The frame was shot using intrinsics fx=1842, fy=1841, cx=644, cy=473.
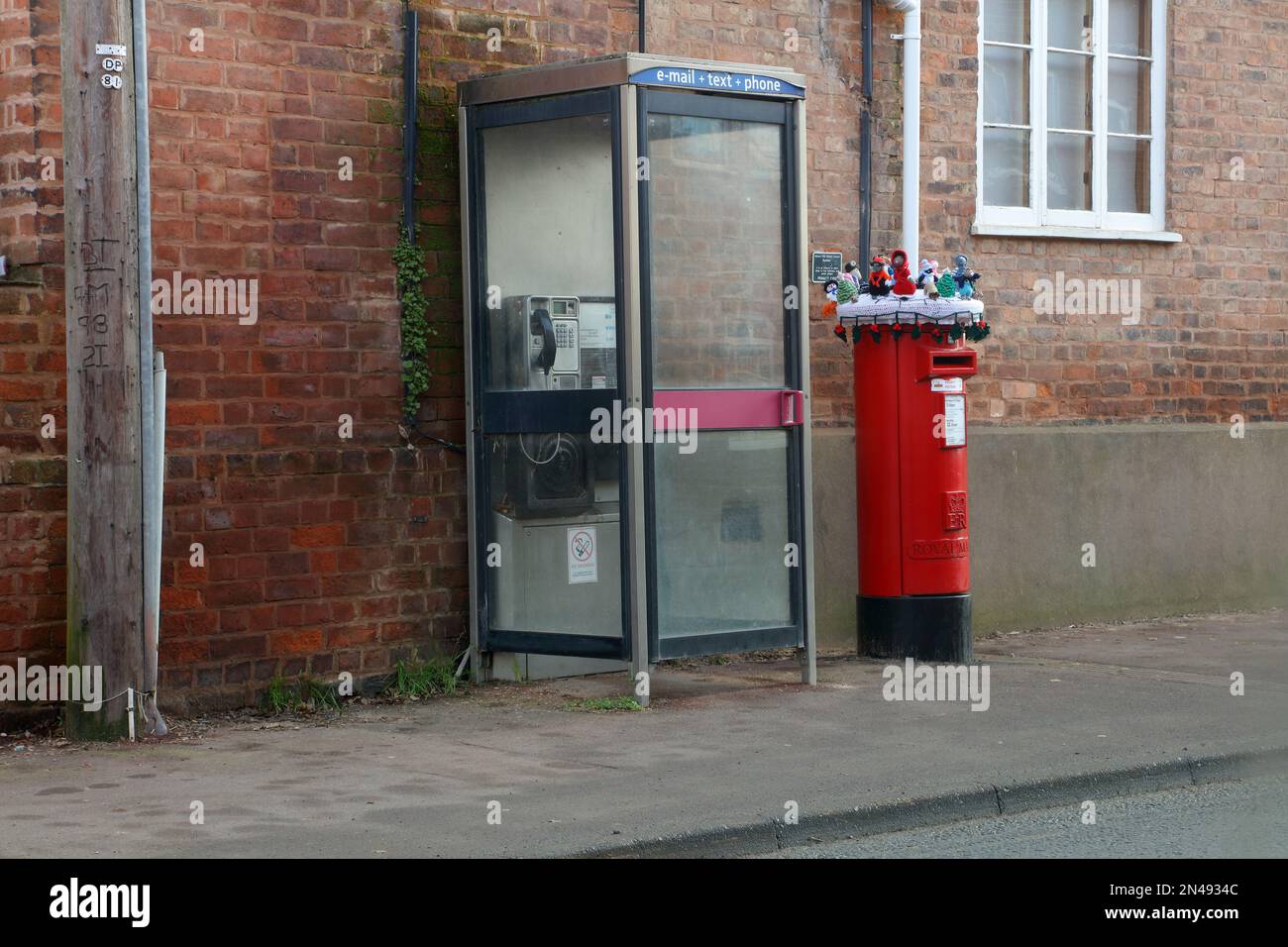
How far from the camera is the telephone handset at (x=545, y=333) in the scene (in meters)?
9.14

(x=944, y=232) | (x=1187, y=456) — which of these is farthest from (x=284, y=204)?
(x=1187, y=456)

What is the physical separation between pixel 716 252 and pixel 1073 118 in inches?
161

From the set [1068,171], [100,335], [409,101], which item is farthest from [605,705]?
[1068,171]

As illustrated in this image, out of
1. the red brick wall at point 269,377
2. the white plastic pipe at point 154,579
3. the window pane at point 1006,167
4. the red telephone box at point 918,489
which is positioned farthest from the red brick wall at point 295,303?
the window pane at point 1006,167

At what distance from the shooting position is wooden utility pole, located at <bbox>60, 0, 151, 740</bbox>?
764cm

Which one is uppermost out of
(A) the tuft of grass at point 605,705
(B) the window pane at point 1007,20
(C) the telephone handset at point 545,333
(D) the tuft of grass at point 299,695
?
(B) the window pane at point 1007,20

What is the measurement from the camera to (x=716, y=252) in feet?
30.0

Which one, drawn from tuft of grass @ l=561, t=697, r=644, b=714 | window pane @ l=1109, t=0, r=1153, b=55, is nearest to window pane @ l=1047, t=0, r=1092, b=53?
window pane @ l=1109, t=0, r=1153, b=55

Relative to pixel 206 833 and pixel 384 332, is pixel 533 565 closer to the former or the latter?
pixel 384 332

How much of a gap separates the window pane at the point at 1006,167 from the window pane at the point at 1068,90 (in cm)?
32

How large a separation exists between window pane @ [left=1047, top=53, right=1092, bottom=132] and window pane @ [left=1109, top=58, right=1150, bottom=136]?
25cm

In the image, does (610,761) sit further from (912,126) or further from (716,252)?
(912,126)

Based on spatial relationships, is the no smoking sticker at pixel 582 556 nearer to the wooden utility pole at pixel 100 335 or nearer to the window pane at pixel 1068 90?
the wooden utility pole at pixel 100 335
